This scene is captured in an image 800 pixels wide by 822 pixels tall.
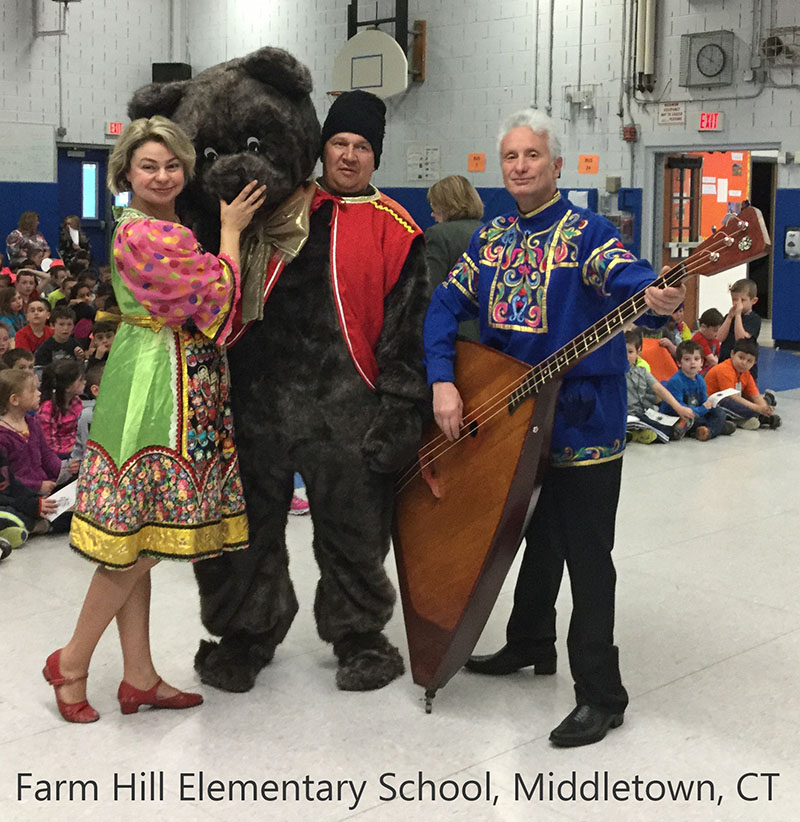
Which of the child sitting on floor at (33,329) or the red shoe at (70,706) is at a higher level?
the child sitting on floor at (33,329)

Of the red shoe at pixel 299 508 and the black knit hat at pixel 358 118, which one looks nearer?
the black knit hat at pixel 358 118

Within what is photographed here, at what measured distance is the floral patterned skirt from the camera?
9.44 feet

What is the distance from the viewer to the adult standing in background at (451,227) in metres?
5.43

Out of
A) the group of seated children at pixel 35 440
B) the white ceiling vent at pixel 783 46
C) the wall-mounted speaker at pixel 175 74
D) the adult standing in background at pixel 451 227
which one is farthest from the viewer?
the white ceiling vent at pixel 783 46

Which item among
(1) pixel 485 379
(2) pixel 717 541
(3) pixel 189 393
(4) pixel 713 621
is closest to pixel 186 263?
(3) pixel 189 393

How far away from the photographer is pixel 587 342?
8.98ft

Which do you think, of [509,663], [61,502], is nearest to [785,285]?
[61,502]

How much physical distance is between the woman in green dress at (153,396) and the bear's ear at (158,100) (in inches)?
8.6

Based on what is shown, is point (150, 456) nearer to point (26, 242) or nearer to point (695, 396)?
point (695, 396)

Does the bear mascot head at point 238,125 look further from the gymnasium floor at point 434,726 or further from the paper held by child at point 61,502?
the paper held by child at point 61,502

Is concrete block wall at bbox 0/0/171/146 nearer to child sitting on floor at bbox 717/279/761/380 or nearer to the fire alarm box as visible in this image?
the fire alarm box

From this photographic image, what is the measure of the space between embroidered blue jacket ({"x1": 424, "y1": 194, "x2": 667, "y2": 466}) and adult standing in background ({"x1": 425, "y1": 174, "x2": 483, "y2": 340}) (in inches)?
93.0

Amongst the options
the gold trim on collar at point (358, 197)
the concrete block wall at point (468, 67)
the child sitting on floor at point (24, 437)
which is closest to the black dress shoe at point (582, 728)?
the gold trim on collar at point (358, 197)

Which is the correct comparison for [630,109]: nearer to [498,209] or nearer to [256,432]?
[498,209]
